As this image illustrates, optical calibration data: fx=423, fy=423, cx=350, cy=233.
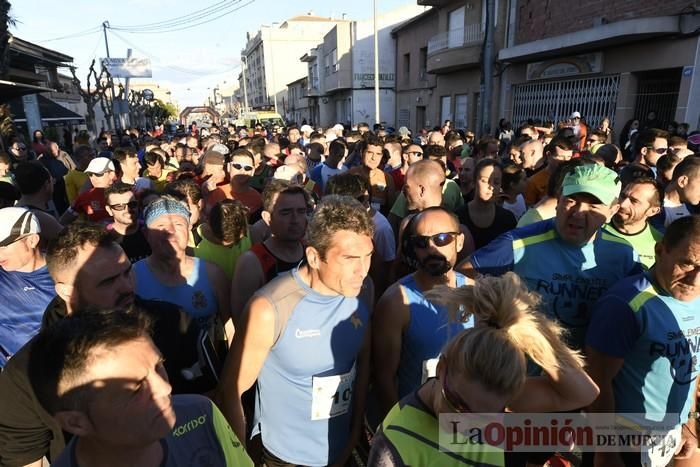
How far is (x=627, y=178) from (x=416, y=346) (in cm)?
273

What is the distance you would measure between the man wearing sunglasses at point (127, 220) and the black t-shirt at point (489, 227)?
8.72 feet

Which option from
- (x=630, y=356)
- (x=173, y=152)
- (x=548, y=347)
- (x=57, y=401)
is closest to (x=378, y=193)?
(x=630, y=356)

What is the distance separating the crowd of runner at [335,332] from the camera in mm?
1231

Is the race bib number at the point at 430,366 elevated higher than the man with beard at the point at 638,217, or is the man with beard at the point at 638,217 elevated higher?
the man with beard at the point at 638,217

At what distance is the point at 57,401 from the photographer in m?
1.12

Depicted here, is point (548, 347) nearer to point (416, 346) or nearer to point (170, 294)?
point (416, 346)

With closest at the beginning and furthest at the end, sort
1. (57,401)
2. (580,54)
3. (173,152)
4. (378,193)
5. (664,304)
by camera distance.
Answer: (57,401) → (664,304) → (378,193) → (173,152) → (580,54)

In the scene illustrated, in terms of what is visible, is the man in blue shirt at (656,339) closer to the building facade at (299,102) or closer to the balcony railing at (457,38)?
the balcony railing at (457,38)

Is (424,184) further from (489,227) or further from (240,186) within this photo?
(240,186)

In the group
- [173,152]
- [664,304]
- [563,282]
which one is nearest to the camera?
[664,304]

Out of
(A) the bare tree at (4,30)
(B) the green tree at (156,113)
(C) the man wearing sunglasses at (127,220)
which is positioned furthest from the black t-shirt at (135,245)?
(B) the green tree at (156,113)

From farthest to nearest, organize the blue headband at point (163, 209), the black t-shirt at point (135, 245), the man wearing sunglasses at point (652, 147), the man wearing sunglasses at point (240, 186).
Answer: the man wearing sunglasses at point (652, 147) < the man wearing sunglasses at point (240, 186) < the black t-shirt at point (135, 245) < the blue headband at point (163, 209)

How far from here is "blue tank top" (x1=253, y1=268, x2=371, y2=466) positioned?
6.25 ft

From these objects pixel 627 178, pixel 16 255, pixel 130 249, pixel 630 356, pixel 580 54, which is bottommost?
pixel 630 356
